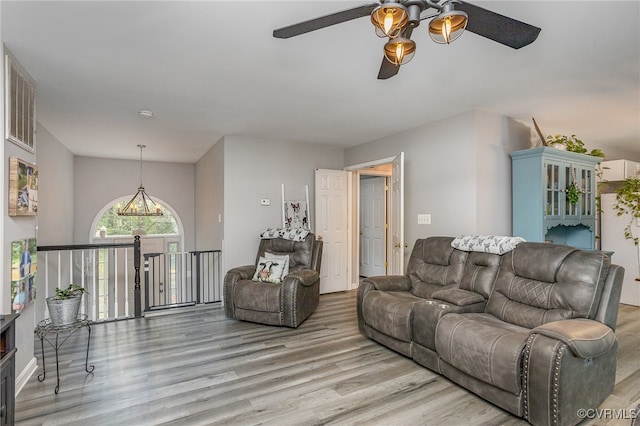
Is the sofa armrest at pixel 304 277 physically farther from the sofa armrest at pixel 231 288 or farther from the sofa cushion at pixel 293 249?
the sofa armrest at pixel 231 288

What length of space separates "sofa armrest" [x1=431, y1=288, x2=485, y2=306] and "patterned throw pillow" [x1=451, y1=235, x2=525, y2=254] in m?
0.45

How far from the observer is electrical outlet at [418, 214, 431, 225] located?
14.3ft

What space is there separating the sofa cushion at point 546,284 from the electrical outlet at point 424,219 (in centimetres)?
147

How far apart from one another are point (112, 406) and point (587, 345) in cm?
308

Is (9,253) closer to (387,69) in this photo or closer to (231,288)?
(231,288)

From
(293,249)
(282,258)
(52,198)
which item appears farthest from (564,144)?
(52,198)

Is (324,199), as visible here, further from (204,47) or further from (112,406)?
(112,406)

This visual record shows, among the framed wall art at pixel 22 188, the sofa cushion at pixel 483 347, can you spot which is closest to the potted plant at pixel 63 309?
the framed wall art at pixel 22 188

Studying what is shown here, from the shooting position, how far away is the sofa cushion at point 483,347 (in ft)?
6.76

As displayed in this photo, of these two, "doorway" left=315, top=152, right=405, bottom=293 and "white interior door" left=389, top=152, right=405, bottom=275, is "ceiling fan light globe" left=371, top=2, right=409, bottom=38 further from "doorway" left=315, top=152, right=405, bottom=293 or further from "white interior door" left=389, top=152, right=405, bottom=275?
"doorway" left=315, top=152, right=405, bottom=293

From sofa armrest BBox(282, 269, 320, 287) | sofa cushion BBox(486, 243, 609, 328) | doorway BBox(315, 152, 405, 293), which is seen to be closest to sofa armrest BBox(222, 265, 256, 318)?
sofa armrest BBox(282, 269, 320, 287)

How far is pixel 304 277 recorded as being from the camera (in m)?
3.96

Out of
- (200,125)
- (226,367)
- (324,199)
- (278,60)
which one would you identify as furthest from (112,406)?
(324,199)

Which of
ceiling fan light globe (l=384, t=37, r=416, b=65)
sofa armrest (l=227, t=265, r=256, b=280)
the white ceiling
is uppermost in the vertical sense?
the white ceiling
